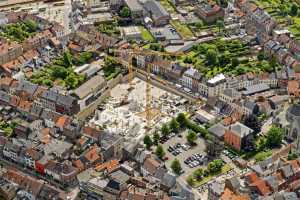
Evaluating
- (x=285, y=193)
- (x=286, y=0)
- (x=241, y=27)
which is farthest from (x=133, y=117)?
(x=286, y=0)

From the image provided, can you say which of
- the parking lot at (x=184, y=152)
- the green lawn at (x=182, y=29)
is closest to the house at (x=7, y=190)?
the parking lot at (x=184, y=152)

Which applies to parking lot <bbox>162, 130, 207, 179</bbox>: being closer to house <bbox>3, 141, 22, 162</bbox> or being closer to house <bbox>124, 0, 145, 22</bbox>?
house <bbox>3, 141, 22, 162</bbox>

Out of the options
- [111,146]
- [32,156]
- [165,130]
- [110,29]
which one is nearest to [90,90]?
[165,130]

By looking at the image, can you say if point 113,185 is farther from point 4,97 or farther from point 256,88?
point 256,88

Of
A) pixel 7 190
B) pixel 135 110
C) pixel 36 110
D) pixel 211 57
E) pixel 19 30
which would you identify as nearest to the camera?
pixel 7 190

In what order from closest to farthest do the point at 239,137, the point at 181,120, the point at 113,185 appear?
the point at 113,185 → the point at 239,137 → the point at 181,120
